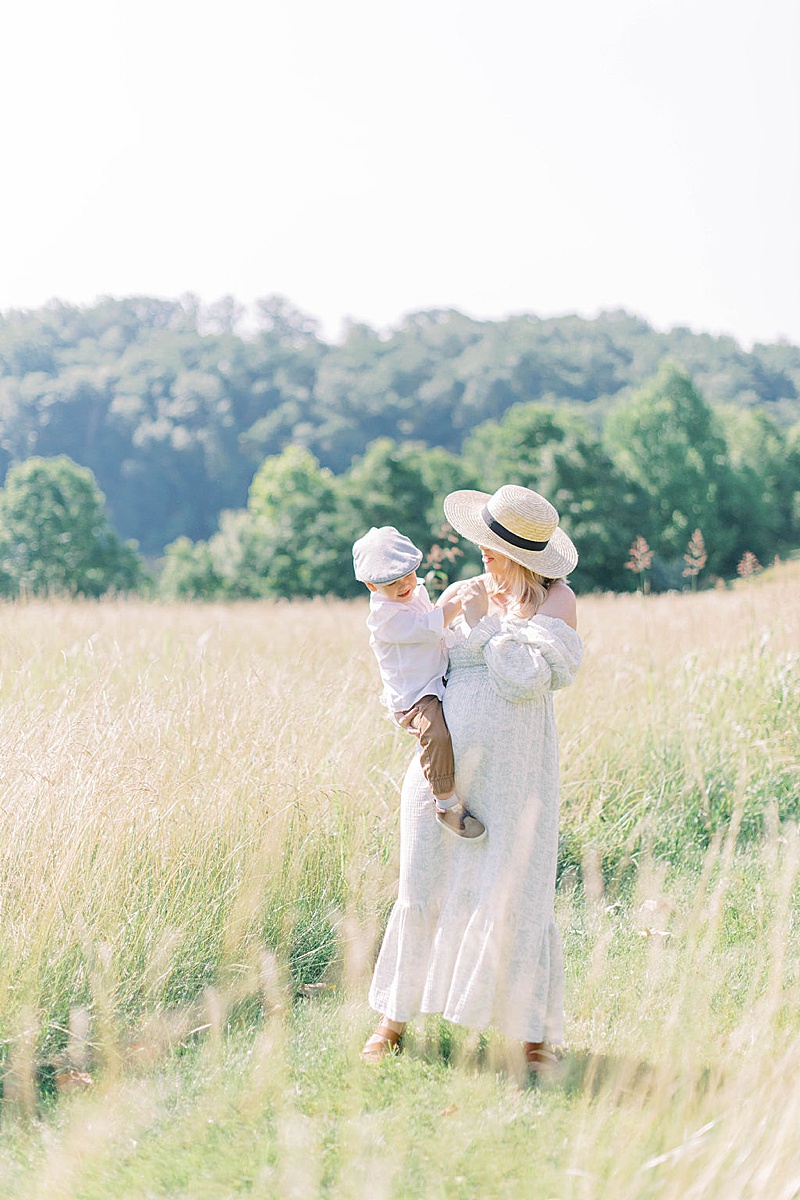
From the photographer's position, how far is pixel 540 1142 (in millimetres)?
2721

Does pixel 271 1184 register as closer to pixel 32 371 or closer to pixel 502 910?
pixel 502 910

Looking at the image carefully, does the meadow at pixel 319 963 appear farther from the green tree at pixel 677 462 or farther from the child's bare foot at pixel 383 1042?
the green tree at pixel 677 462

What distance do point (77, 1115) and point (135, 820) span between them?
1107mm

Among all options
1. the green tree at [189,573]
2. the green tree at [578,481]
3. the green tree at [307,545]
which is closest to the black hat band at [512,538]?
the green tree at [578,481]

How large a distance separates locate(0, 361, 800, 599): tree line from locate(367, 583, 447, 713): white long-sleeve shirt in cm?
3390

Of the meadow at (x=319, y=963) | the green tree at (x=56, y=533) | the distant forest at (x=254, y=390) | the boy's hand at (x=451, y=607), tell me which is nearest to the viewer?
the meadow at (x=319, y=963)

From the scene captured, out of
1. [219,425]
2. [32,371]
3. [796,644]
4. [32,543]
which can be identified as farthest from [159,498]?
[796,644]

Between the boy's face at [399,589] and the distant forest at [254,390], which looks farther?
the distant forest at [254,390]

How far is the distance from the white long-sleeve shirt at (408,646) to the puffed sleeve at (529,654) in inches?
5.4

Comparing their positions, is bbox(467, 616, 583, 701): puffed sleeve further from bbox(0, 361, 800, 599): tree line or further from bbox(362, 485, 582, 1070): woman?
bbox(0, 361, 800, 599): tree line

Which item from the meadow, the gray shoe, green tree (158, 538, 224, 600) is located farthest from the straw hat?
green tree (158, 538, 224, 600)

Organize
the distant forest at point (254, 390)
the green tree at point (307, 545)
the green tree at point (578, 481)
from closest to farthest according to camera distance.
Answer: the green tree at point (578, 481) < the green tree at point (307, 545) < the distant forest at point (254, 390)

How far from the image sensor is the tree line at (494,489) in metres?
41.3

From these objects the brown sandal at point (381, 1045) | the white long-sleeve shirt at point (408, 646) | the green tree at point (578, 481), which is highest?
the green tree at point (578, 481)
